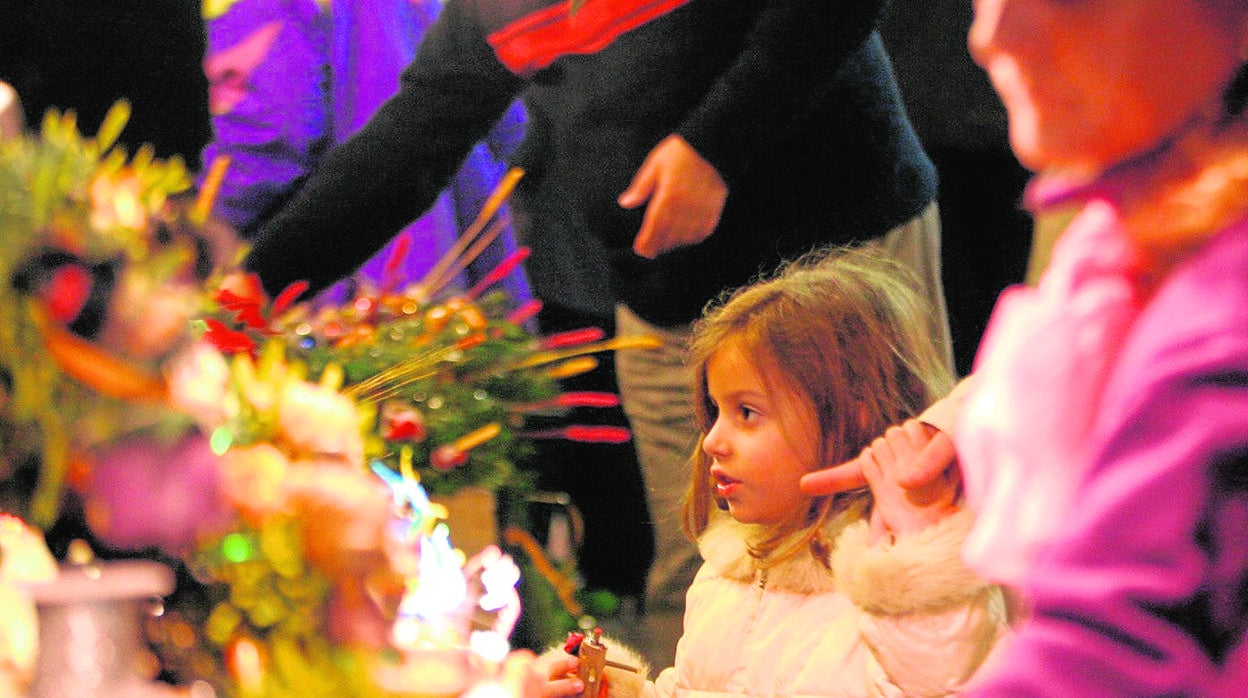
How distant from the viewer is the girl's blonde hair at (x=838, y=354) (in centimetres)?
123

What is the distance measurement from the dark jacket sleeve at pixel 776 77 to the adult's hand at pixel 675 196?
0.8 inches

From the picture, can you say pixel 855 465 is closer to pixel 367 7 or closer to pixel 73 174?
pixel 73 174

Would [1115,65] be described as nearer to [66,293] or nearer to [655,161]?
[66,293]

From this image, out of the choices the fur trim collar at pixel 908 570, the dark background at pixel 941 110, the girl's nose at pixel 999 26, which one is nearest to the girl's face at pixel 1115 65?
the girl's nose at pixel 999 26

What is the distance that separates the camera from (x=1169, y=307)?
17.4 inches

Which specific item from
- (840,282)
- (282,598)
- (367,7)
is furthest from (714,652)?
(367,7)

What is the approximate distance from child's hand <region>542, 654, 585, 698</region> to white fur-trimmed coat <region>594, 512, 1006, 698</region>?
11 cm

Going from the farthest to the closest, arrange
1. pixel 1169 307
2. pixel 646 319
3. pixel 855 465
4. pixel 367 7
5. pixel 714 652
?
pixel 367 7 → pixel 646 319 → pixel 714 652 → pixel 855 465 → pixel 1169 307

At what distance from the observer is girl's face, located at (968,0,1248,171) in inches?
18.6

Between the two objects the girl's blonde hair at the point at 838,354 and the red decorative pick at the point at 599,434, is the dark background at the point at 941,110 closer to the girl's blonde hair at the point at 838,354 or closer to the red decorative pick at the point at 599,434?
the girl's blonde hair at the point at 838,354

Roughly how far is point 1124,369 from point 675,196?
40.9 inches

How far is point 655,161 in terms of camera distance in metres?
1.48

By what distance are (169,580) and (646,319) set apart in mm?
1106

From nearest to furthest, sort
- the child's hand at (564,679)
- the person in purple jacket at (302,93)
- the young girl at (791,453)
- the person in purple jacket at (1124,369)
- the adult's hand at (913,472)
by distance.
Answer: the person in purple jacket at (1124,369) → the adult's hand at (913,472) → the child's hand at (564,679) → the young girl at (791,453) → the person in purple jacket at (302,93)
